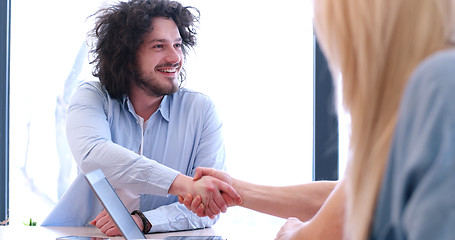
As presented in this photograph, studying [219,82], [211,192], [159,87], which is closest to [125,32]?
[159,87]

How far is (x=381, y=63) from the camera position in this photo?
72cm

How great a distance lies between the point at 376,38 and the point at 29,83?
348 cm

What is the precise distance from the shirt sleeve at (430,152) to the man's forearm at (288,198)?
1.45 meters

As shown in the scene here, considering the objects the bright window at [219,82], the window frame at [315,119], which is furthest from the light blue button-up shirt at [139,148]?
the window frame at [315,119]

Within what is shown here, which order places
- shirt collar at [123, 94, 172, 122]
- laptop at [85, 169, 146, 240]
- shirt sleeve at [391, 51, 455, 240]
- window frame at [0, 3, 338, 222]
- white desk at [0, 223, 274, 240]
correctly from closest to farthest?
shirt sleeve at [391, 51, 455, 240]
laptop at [85, 169, 146, 240]
white desk at [0, 223, 274, 240]
shirt collar at [123, 94, 172, 122]
window frame at [0, 3, 338, 222]

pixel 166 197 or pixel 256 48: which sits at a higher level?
pixel 256 48

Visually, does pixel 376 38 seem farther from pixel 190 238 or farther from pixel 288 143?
pixel 288 143

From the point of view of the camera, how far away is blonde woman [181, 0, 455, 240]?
2.06 feet

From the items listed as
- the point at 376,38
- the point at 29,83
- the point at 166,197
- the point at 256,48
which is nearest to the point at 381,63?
the point at 376,38

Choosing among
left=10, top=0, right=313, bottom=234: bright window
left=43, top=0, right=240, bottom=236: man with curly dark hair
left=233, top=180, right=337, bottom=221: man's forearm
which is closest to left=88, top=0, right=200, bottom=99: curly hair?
left=43, top=0, right=240, bottom=236: man with curly dark hair

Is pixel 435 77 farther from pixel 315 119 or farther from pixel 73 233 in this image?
pixel 315 119

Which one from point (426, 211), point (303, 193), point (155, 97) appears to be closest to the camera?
point (426, 211)

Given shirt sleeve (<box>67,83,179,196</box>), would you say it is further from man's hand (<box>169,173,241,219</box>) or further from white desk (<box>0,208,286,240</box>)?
white desk (<box>0,208,286,240</box>)

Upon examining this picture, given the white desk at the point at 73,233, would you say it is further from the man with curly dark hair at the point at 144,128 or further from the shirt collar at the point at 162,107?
the shirt collar at the point at 162,107
